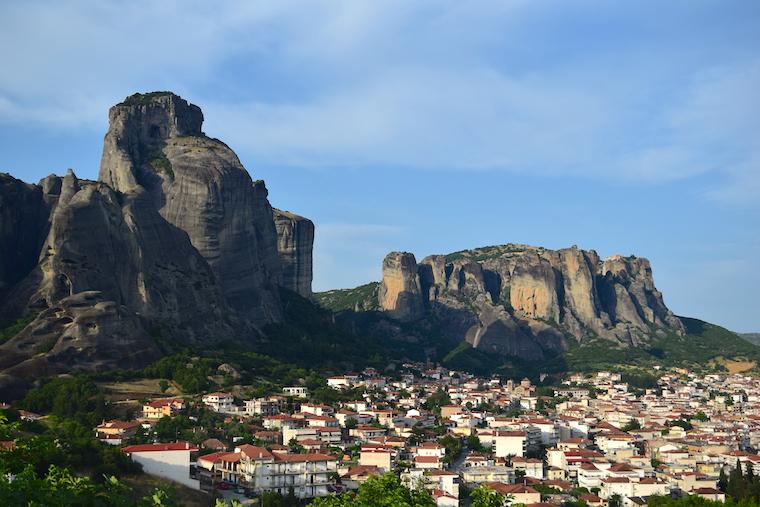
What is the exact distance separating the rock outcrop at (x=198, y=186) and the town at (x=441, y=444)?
26.3 metres

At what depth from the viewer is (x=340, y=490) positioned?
70.1 metres

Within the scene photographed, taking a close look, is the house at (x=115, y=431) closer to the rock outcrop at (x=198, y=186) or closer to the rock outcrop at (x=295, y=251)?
the rock outcrop at (x=198, y=186)

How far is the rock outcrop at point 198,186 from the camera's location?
14588 centimetres

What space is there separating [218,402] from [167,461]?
33022mm

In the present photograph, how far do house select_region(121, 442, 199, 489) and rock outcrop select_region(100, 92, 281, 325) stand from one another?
73.5m

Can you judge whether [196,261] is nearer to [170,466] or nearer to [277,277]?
[277,277]

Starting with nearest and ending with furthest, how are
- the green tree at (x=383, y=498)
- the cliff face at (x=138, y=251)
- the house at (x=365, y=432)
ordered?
the green tree at (x=383, y=498) → the house at (x=365, y=432) → the cliff face at (x=138, y=251)

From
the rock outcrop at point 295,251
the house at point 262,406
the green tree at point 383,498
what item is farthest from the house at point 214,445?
the rock outcrop at point 295,251

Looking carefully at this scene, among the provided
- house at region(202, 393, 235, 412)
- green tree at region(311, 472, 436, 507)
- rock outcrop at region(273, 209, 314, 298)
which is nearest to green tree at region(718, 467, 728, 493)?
green tree at region(311, 472, 436, 507)

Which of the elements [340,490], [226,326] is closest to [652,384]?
[226,326]

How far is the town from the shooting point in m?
69.6

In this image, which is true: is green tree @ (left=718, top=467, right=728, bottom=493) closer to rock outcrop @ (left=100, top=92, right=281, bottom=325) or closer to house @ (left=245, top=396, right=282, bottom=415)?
house @ (left=245, top=396, right=282, bottom=415)

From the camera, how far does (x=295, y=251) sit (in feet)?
615

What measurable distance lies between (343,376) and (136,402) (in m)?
43.5
